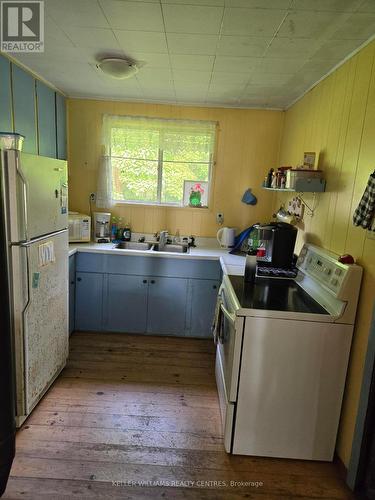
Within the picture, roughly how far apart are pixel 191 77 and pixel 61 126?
4.84ft

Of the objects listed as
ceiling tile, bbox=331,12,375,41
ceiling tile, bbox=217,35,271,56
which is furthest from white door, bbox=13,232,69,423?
ceiling tile, bbox=331,12,375,41

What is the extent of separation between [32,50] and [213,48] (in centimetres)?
119

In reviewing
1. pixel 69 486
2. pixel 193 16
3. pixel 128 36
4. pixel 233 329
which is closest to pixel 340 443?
pixel 233 329

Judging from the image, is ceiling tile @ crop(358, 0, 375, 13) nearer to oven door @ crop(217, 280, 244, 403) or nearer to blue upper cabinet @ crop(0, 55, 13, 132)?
oven door @ crop(217, 280, 244, 403)

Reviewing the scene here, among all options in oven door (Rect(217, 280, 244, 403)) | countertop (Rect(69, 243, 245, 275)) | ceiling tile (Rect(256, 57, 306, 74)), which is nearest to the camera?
oven door (Rect(217, 280, 244, 403))

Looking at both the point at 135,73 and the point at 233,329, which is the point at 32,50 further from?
the point at 233,329

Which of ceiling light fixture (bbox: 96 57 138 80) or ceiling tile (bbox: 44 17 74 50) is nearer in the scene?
ceiling tile (bbox: 44 17 74 50)

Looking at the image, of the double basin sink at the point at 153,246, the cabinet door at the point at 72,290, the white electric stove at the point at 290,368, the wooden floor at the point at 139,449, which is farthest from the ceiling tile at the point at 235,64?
the wooden floor at the point at 139,449

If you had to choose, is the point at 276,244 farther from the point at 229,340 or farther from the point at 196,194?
the point at 196,194

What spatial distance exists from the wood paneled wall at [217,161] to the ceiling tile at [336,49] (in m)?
1.44

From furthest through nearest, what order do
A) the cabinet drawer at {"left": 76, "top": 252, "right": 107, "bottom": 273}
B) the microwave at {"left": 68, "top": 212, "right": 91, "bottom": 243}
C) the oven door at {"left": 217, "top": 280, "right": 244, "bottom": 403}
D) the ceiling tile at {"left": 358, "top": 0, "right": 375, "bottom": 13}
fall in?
1. the microwave at {"left": 68, "top": 212, "right": 91, "bottom": 243}
2. the cabinet drawer at {"left": 76, "top": 252, "right": 107, "bottom": 273}
3. the oven door at {"left": 217, "top": 280, "right": 244, "bottom": 403}
4. the ceiling tile at {"left": 358, "top": 0, "right": 375, "bottom": 13}

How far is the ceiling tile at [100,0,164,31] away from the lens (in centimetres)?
161
